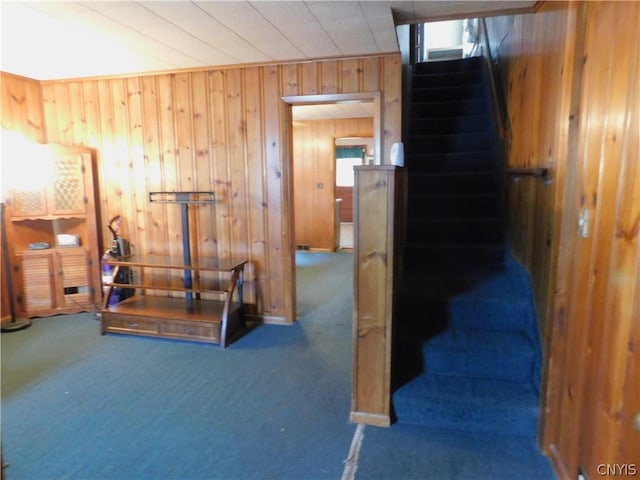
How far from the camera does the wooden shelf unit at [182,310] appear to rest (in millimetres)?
3304

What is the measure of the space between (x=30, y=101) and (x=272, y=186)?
8.55 feet

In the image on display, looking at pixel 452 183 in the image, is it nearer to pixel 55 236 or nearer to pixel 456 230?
pixel 456 230

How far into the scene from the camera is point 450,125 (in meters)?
4.10

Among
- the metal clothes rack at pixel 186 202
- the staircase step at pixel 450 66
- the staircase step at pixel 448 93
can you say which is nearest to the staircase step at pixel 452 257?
the metal clothes rack at pixel 186 202

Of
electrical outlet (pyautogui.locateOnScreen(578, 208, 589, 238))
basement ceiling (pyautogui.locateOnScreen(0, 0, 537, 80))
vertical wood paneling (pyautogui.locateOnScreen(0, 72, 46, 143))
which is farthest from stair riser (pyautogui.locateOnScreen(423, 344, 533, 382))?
vertical wood paneling (pyautogui.locateOnScreen(0, 72, 46, 143))

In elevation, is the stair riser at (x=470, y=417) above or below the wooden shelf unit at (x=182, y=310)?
below

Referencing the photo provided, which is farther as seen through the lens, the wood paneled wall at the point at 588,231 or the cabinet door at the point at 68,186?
the cabinet door at the point at 68,186

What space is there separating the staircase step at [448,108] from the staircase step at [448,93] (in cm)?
8

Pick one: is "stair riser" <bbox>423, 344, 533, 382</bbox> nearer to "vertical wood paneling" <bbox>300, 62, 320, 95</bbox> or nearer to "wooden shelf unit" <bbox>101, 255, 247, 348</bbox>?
"wooden shelf unit" <bbox>101, 255, 247, 348</bbox>

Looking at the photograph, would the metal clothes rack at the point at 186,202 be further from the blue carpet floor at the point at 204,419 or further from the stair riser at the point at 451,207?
the stair riser at the point at 451,207

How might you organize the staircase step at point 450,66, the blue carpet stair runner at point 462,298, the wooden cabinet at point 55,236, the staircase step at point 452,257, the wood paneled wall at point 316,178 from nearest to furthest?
the blue carpet stair runner at point 462,298
the staircase step at point 452,257
the wooden cabinet at point 55,236
the staircase step at point 450,66
the wood paneled wall at point 316,178

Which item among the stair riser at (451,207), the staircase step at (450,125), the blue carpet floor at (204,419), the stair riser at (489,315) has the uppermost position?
the staircase step at (450,125)

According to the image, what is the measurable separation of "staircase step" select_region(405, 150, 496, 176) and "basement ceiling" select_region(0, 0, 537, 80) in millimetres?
1063

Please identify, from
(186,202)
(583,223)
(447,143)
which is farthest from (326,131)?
(583,223)
